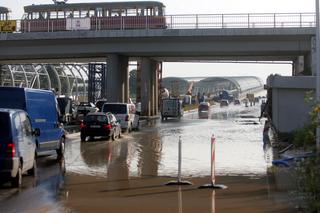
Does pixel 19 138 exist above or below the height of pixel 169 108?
below

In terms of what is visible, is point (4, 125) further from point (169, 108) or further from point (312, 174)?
point (169, 108)

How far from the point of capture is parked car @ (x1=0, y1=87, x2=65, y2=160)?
16.9m

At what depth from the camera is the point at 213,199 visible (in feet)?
36.3

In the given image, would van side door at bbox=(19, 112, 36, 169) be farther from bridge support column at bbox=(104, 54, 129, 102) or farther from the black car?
bridge support column at bbox=(104, 54, 129, 102)

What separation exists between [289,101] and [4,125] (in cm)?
1660

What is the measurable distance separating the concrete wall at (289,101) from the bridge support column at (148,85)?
3294cm

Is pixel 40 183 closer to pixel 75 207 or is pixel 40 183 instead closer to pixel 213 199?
pixel 75 207

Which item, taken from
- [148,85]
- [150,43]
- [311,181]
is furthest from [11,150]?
[148,85]

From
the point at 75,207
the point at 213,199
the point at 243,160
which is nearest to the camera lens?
the point at 75,207

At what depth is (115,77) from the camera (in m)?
48.8

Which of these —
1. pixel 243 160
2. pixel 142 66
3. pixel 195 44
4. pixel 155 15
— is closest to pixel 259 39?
pixel 195 44

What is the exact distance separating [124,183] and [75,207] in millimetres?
3300

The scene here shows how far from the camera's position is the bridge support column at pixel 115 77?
48000mm

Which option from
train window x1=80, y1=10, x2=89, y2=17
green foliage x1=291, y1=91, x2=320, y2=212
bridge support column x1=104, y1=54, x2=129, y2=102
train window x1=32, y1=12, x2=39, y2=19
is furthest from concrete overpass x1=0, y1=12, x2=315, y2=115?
green foliage x1=291, y1=91, x2=320, y2=212
